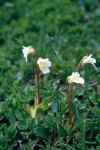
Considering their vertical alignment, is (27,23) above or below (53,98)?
above

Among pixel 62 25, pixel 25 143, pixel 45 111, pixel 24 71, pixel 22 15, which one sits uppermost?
pixel 22 15

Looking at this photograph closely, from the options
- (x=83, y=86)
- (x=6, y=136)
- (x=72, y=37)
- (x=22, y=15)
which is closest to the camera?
(x=6, y=136)

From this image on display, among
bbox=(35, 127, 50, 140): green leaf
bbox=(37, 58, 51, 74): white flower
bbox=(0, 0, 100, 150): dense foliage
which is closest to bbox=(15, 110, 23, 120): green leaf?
bbox=(0, 0, 100, 150): dense foliage

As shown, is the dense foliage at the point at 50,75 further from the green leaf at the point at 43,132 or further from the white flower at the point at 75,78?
the white flower at the point at 75,78

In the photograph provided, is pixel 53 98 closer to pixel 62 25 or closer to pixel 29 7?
pixel 62 25

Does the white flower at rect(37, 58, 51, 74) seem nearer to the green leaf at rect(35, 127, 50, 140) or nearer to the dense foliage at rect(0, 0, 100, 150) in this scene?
the dense foliage at rect(0, 0, 100, 150)

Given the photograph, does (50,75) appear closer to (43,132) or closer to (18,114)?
(18,114)

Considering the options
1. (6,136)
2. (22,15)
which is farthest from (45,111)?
(22,15)

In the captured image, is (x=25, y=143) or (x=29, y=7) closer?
(x=25, y=143)
